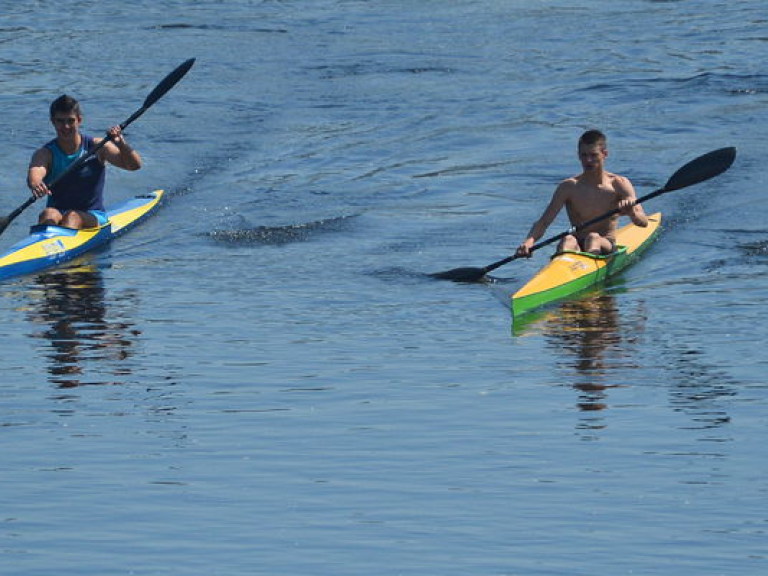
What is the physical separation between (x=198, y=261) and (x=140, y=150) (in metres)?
5.80

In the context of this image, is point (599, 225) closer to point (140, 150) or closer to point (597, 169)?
point (597, 169)

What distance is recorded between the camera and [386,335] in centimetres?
1040

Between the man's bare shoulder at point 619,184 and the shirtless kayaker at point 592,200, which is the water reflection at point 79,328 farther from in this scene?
the man's bare shoulder at point 619,184

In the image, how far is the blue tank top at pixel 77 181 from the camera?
1363cm

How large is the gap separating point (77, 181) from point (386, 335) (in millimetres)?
4355

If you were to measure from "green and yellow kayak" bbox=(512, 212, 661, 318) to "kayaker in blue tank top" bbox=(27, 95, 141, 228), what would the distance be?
3.75 meters

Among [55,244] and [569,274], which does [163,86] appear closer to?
[55,244]

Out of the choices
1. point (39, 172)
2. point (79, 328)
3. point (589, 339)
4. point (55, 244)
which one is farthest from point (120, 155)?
point (589, 339)

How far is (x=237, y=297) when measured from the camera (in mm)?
11844

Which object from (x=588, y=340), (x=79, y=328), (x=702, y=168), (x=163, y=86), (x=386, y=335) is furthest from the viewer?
(x=163, y=86)

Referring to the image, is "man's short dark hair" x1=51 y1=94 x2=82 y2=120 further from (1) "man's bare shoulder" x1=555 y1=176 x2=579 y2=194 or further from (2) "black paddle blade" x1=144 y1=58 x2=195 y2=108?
(1) "man's bare shoulder" x1=555 y1=176 x2=579 y2=194

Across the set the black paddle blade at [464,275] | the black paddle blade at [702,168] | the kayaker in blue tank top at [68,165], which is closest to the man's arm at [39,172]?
the kayaker in blue tank top at [68,165]

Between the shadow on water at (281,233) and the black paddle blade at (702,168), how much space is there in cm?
318

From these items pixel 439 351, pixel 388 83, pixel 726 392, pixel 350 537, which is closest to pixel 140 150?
pixel 388 83
